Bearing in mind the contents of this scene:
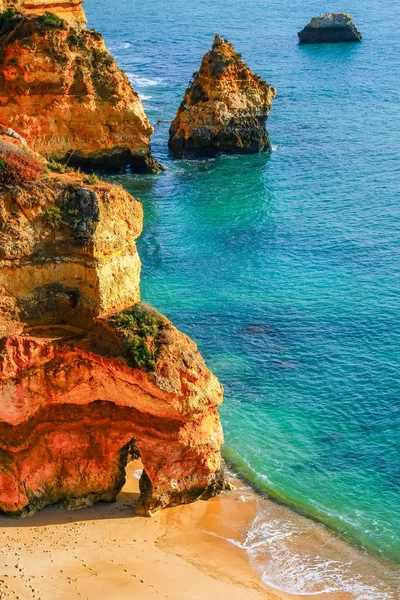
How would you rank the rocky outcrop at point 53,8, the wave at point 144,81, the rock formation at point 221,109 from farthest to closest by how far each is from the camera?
the wave at point 144,81
the rock formation at point 221,109
the rocky outcrop at point 53,8

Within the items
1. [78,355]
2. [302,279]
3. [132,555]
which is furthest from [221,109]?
[132,555]

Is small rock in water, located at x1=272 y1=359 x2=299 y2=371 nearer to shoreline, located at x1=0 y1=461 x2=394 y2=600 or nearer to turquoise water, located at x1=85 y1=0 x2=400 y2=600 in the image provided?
turquoise water, located at x1=85 y1=0 x2=400 y2=600

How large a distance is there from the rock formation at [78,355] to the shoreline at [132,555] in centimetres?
152

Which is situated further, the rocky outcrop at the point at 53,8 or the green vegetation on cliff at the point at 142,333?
the rocky outcrop at the point at 53,8

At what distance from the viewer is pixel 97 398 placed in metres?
33.0

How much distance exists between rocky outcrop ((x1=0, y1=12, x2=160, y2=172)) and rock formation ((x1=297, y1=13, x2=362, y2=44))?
67.1 meters

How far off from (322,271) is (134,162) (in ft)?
75.6

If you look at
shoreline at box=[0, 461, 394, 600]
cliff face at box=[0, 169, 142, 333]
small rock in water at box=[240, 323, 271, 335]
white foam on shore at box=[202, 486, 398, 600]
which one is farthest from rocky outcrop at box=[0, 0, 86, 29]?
white foam on shore at box=[202, 486, 398, 600]

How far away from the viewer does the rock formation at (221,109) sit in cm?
7938

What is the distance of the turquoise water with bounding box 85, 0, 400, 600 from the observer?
41062mm

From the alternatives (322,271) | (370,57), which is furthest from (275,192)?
(370,57)

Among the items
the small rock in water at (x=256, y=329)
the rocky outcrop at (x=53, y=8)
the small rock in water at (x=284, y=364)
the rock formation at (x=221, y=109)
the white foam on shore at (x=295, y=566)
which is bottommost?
the white foam on shore at (x=295, y=566)

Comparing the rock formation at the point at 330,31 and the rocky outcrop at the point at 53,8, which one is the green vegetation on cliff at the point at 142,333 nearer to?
the rocky outcrop at the point at 53,8

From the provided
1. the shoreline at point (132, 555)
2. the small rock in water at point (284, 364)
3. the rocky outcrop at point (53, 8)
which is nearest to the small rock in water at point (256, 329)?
the small rock in water at point (284, 364)
